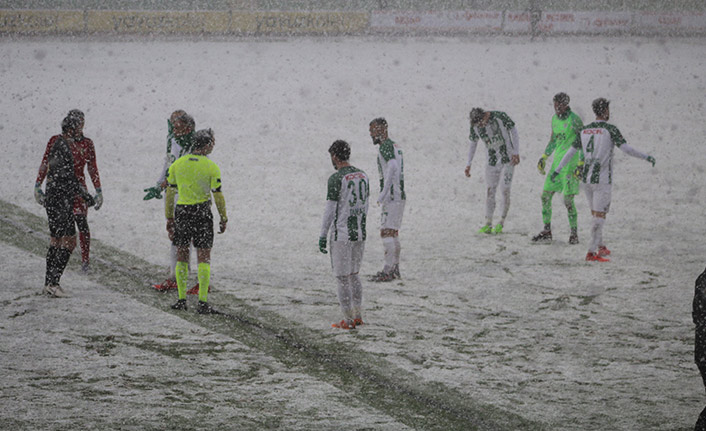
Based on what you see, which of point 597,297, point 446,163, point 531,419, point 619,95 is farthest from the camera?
point 619,95

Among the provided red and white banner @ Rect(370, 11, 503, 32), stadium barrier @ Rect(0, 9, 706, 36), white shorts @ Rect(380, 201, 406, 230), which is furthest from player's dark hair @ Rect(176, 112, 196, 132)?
red and white banner @ Rect(370, 11, 503, 32)

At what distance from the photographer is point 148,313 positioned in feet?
28.1

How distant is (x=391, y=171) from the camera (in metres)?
9.57

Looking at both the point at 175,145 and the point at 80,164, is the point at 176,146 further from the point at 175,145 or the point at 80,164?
the point at 80,164

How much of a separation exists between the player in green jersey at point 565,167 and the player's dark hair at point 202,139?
5.25 meters

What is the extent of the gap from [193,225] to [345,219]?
1.51 metres

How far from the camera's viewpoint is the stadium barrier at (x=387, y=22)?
113 feet

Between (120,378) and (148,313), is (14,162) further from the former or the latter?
(120,378)

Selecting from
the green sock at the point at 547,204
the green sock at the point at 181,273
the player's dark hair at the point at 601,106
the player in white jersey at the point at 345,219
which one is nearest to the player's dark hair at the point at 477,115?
the green sock at the point at 547,204

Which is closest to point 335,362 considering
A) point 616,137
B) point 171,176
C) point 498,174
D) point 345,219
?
point 345,219

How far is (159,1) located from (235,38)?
21.6ft

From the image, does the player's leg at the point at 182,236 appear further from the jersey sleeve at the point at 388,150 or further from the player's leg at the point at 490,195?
the player's leg at the point at 490,195

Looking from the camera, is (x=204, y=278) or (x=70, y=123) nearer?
(x=204, y=278)

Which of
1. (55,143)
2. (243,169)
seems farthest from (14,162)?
(55,143)
